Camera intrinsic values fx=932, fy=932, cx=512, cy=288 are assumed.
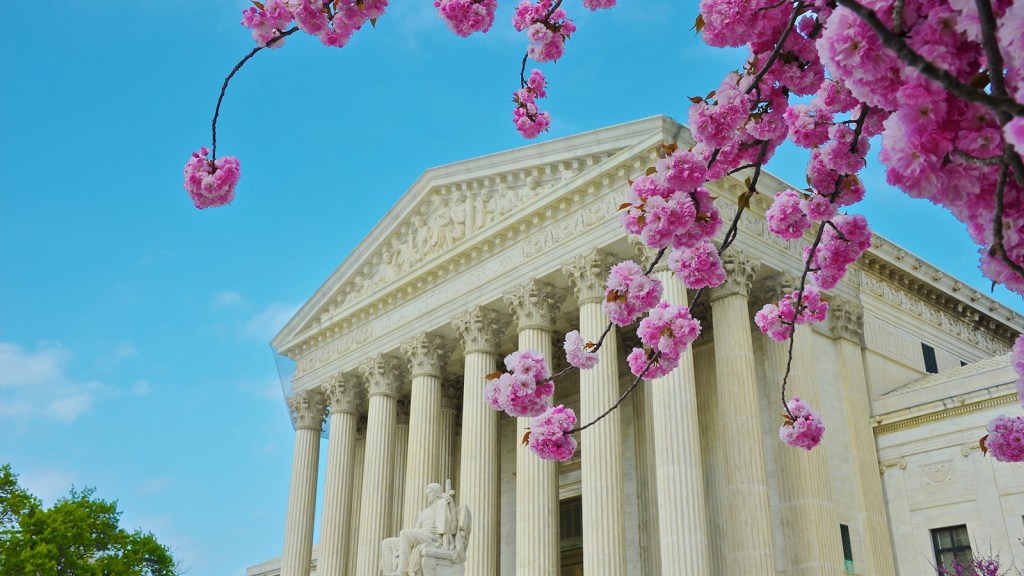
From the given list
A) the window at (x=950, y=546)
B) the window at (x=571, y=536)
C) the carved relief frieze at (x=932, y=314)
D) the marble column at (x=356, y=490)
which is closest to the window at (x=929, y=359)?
Answer: the carved relief frieze at (x=932, y=314)

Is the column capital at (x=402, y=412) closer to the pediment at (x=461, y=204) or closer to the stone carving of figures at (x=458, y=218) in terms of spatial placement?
the pediment at (x=461, y=204)

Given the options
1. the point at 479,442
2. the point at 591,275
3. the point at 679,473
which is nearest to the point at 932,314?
the point at 591,275

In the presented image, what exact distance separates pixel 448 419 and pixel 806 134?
2907cm

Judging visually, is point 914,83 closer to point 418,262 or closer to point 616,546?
point 616,546

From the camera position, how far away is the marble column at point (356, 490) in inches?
1337

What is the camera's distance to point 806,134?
708 centimetres

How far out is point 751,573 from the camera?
21438 mm

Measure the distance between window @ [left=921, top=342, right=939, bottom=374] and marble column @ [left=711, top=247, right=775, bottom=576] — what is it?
29.6 feet

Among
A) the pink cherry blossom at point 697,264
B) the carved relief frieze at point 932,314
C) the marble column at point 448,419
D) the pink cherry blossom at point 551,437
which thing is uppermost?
the carved relief frieze at point 932,314

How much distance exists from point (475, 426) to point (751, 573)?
957 cm

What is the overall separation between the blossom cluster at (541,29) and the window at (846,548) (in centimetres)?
1916

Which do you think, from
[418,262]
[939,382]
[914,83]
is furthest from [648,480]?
[914,83]

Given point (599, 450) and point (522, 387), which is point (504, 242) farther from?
point (522, 387)

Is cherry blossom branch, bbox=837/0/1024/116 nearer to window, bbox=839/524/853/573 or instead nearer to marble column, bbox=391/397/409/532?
window, bbox=839/524/853/573
